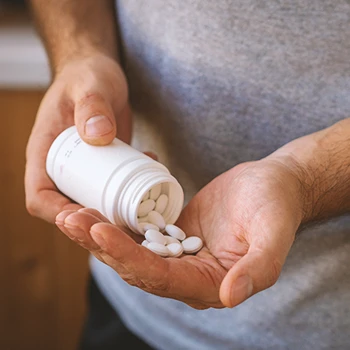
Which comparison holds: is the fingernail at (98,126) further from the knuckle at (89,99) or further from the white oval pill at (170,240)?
the white oval pill at (170,240)

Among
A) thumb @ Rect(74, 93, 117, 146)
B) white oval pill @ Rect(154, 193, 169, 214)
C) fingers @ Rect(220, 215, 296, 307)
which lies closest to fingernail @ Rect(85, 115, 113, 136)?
thumb @ Rect(74, 93, 117, 146)

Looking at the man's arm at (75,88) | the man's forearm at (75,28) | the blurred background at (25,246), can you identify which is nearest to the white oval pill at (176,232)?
the man's arm at (75,88)

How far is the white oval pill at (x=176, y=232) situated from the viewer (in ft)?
2.46

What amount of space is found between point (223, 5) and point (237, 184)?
0.80 ft

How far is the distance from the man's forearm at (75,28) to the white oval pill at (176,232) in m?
0.31

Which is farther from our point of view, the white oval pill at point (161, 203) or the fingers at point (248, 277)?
the white oval pill at point (161, 203)

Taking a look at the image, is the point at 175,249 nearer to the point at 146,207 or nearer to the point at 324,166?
the point at 146,207

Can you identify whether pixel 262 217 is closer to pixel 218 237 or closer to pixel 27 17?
pixel 218 237

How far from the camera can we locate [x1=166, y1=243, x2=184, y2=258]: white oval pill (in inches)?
27.5

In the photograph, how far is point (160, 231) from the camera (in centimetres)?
78

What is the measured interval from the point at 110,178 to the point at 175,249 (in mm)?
110

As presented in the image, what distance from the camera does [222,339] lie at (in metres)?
0.90

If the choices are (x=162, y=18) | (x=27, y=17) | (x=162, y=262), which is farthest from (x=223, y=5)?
(x=27, y=17)

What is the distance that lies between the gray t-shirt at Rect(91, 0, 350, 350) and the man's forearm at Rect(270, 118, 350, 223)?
7 centimetres
